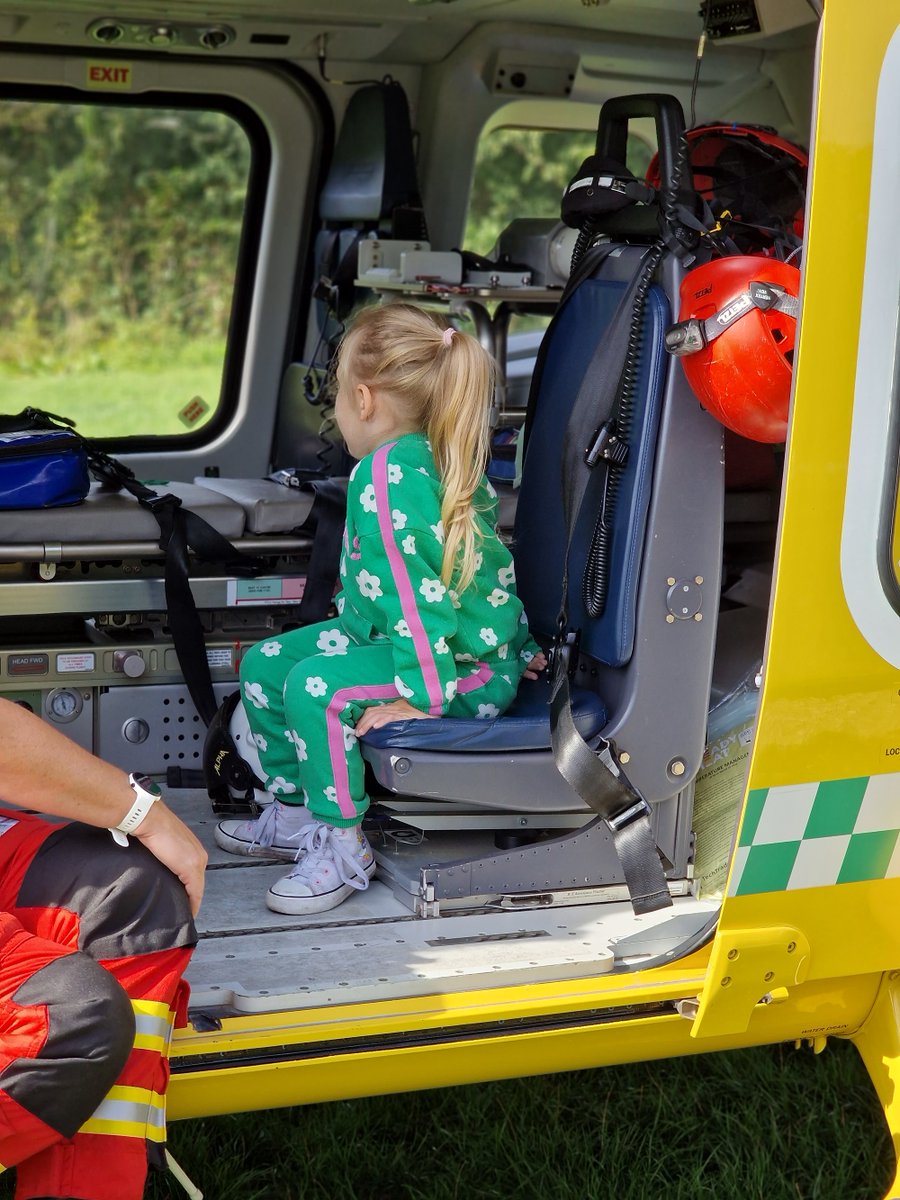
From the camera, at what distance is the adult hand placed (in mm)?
2115

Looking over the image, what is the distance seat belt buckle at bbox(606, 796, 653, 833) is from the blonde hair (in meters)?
0.55

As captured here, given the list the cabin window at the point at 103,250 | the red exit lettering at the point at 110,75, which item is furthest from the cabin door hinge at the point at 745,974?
the cabin window at the point at 103,250

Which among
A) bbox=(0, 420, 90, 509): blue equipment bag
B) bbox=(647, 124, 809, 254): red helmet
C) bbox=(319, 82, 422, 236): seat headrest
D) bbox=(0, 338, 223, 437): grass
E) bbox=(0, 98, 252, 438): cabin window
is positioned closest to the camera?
bbox=(647, 124, 809, 254): red helmet

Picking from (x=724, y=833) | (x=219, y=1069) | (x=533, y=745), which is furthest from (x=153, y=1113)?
(x=724, y=833)

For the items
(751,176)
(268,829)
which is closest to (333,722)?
(268,829)

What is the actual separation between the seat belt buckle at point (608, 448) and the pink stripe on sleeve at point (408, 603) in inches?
15.6

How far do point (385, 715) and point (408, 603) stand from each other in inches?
8.6

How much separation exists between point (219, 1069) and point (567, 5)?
2.83 metres

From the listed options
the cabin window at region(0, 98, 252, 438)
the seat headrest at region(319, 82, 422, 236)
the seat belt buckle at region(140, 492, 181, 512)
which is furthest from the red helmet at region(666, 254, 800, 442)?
the cabin window at region(0, 98, 252, 438)

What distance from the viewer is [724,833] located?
287cm

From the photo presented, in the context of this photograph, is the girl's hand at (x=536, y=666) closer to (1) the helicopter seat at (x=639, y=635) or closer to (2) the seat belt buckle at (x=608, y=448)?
(1) the helicopter seat at (x=639, y=635)

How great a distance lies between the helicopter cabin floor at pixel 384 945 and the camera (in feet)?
7.94

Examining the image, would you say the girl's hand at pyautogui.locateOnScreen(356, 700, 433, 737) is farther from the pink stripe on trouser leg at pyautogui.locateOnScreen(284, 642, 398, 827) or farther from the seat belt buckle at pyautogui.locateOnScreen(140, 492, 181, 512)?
the seat belt buckle at pyautogui.locateOnScreen(140, 492, 181, 512)

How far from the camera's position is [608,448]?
2734mm
